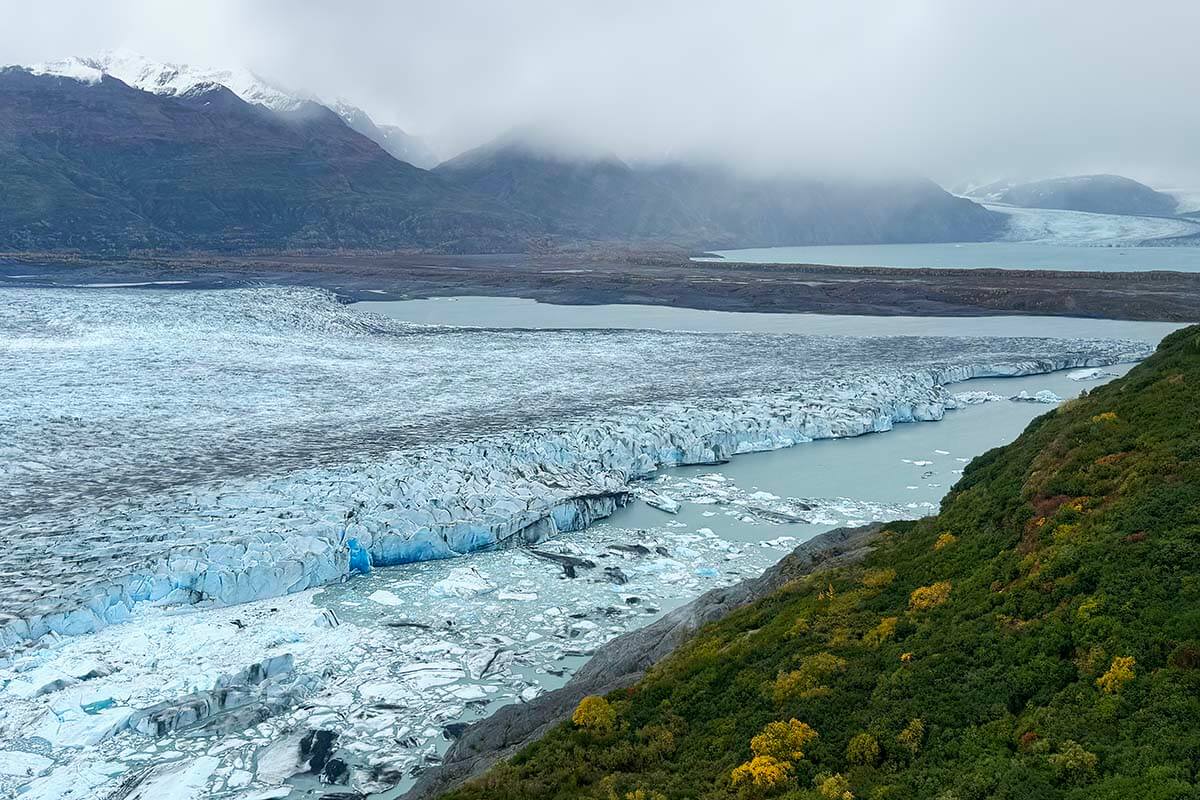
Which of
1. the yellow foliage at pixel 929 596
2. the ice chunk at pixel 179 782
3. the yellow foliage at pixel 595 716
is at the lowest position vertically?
the ice chunk at pixel 179 782

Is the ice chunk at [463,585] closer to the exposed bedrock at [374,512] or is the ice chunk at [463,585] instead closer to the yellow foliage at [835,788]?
the exposed bedrock at [374,512]

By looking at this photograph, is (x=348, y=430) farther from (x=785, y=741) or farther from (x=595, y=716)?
(x=785, y=741)

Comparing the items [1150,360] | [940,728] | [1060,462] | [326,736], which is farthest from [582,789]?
[1150,360]

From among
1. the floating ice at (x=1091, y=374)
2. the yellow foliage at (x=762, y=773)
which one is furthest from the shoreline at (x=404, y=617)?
the floating ice at (x=1091, y=374)

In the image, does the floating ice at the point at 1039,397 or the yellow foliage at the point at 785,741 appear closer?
the yellow foliage at the point at 785,741

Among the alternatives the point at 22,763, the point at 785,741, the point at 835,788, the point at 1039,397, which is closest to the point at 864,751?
the point at 835,788

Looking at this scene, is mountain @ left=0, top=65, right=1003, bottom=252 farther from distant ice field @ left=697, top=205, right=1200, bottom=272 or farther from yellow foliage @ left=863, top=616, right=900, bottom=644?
yellow foliage @ left=863, top=616, right=900, bottom=644

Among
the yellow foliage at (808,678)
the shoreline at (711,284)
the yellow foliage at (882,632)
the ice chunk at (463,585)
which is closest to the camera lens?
the yellow foliage at (808,678)
